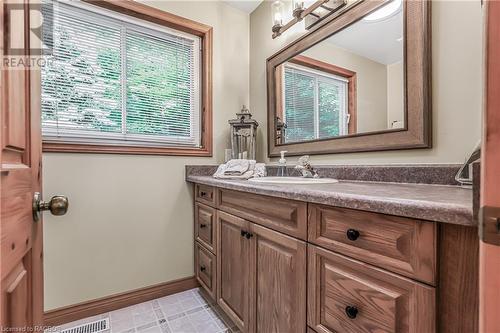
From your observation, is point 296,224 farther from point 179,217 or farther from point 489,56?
point 179,217

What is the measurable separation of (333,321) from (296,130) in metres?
1.23

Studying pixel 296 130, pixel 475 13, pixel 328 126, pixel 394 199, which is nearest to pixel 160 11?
pixel 296 130

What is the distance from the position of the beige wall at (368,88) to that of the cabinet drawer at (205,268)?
3.96ft

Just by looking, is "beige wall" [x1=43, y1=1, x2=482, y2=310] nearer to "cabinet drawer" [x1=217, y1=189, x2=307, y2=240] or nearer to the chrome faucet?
the chrome faucet

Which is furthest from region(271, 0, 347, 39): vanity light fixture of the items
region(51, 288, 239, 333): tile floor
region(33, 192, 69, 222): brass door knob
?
region(51, 288, 239, 333): tile floor

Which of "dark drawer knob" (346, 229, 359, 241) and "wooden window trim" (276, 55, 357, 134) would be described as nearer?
"dark drawer knob" (346, 229, 359, 241)

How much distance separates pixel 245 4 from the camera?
6.72ft

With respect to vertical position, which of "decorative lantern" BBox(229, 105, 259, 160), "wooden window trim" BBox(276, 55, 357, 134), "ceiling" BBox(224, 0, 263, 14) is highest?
"ceiling" BBox(224, 0, 263, 14)

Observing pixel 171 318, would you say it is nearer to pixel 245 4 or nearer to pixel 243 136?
pixel 243 136

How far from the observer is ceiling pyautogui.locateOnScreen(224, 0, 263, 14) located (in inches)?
79.4

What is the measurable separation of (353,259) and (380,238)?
0.11m

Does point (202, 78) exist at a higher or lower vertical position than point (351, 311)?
higher

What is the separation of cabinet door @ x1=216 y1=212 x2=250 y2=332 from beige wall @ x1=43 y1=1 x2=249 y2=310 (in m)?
0.56

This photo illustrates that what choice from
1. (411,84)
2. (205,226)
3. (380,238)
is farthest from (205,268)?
(411,84)
